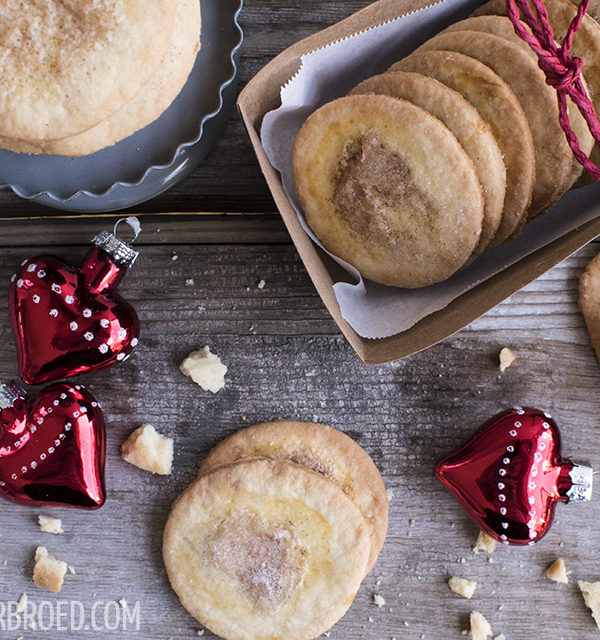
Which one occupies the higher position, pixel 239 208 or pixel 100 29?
pixel 100 29

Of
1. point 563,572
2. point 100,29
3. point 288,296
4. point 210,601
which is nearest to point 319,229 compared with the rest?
point 288,296

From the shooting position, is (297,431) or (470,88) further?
(297,431)

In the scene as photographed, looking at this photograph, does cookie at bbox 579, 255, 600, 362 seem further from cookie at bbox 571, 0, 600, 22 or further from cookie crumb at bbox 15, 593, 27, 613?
cookie crumb at bbox 15, 593, 27, 613

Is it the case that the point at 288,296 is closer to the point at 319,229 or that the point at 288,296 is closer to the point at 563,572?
the point at 319,229

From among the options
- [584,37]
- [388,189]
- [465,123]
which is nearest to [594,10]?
[584,37]

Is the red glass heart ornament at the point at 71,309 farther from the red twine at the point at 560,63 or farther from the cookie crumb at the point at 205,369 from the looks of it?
the red twine at the point at 560,63

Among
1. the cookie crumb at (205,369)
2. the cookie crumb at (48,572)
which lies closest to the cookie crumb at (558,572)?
the cookie crumb at (205,369)
